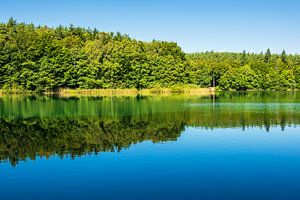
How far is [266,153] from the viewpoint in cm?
1608

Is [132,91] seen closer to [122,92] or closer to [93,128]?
[122,92]

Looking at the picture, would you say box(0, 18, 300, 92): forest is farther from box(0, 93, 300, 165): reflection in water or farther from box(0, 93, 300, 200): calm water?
box(0, 93, 300, 200): calm water

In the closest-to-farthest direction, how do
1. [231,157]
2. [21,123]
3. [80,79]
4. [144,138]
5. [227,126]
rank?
[231,157], [144,138], [227,126], [21,123], [80,79]

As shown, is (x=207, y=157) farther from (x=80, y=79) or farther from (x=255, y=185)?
(x=80, y=79)

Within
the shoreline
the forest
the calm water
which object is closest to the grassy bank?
the shoreline

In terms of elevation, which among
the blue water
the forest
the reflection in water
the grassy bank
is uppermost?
the forest

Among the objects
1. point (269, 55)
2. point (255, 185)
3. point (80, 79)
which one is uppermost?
point (269, 55)

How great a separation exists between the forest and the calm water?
4440cm

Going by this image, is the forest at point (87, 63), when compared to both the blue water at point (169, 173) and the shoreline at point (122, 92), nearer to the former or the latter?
the shoreline at point (122, 92)

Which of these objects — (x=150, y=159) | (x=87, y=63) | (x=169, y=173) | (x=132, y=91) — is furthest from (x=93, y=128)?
(x=87, y=63)

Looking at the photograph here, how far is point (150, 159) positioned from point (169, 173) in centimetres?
240

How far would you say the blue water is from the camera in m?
10.7

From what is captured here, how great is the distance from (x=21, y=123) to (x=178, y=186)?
713 inches

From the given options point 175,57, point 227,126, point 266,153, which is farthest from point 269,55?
point 266,153
